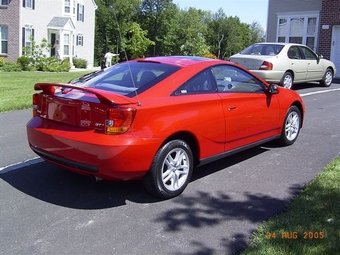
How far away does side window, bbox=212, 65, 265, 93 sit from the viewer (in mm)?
5137

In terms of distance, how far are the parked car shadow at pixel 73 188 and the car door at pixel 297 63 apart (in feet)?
25.3

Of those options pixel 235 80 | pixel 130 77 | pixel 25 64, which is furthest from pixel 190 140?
pixel 25 64

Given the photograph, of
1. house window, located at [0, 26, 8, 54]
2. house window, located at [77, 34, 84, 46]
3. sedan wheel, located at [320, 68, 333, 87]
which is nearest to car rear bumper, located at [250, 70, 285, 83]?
sedan wheel, located at [320, 68, 333, 87]

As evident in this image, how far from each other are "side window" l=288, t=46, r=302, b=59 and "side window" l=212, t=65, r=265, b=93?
6.89m

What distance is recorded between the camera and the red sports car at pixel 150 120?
3.95 metres

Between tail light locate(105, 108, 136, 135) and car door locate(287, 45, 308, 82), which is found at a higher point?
car door locate(287, 45, 308, 82)

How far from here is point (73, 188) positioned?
464 cm

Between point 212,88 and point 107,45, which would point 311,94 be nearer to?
point 212,88

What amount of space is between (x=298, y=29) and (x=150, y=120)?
63.8ft

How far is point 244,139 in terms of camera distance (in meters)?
5.36

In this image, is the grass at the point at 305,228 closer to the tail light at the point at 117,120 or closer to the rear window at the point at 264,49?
the tail light at the point at 117,120

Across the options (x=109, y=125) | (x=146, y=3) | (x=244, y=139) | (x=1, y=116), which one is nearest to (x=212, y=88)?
(x=244, y=139)

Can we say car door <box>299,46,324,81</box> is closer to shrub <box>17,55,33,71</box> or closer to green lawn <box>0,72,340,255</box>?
green lawn <box>0,72,340,255</box>

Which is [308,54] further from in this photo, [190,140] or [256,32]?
[256,32]
